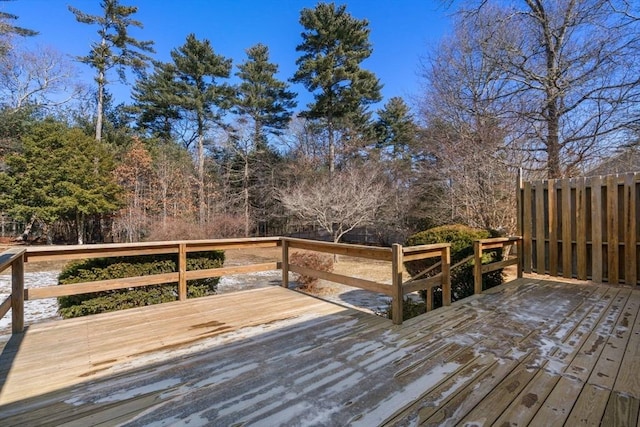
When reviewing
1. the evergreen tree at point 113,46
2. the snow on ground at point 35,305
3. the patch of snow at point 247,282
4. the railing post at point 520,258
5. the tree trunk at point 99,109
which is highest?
the evergreen tree at point 113,46

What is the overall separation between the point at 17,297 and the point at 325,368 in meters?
2.90

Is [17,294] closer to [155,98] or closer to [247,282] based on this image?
[247,282]

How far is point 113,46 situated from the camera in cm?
1706

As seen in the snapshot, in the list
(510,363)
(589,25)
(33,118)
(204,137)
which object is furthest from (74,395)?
(33,118)

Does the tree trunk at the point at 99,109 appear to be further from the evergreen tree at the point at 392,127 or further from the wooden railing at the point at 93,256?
the wooden railing at the point at 93,256

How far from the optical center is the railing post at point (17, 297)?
2.79 m

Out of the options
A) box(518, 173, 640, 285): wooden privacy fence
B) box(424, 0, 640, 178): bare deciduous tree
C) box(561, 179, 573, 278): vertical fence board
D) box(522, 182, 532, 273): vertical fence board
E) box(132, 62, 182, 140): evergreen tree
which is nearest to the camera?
box(518, 173, 640, 285): wooden privacy fence

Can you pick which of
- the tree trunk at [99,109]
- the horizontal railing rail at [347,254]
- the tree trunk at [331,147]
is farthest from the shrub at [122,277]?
the tree trunk at [99,109]

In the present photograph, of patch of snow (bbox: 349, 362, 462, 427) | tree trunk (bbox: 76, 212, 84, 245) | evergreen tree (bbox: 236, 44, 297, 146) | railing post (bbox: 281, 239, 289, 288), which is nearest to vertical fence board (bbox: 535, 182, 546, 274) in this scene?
patch of snow (bbox: 349, 362, 462, 427)

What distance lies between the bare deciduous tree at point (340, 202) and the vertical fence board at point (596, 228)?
917cm

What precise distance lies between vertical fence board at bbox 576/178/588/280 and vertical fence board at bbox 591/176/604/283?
0.31 feet

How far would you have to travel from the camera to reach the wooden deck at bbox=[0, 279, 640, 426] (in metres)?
1.66

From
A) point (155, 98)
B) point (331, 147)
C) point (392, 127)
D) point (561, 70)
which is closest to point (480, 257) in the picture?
point (561, 70)

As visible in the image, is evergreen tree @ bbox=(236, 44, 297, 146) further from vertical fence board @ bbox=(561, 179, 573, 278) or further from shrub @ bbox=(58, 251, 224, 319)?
vertical fence board @ bbox=(561, 179, 573, 278)
